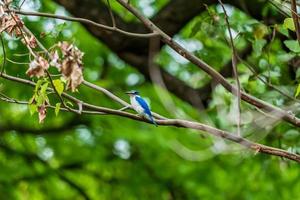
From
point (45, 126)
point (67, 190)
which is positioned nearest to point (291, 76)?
point (45, 126)

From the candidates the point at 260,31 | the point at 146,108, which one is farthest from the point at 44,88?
the point at 260,31

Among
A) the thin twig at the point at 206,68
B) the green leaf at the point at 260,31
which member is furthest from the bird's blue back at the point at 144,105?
the green leaf at the point at 260,31

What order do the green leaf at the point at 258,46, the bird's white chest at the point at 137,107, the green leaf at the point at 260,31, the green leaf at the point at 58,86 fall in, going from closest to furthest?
the green leaf at the point at 58,86
the bird's white chest at the point at 137,107
the green leaf at the point at 258,46
the green leaf at the point at 260,31

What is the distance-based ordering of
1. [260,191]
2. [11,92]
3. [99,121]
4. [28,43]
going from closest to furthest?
1. [28,43]
2. [11,92]
3. [260,191]
4. [99,121]

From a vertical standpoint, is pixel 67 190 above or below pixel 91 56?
below

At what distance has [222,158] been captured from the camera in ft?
26.0

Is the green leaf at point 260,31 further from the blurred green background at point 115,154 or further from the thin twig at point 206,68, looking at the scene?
the blurred green background at point 115,154

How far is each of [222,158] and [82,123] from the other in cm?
150

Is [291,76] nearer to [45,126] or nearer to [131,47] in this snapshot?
[131,47]

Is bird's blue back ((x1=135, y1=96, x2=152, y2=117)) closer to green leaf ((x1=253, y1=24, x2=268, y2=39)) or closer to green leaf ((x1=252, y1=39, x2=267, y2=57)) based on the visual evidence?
green leaf ((x1=252, y1=39, x2=267, y2=57))

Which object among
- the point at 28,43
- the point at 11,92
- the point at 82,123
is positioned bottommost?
the point at 28,43

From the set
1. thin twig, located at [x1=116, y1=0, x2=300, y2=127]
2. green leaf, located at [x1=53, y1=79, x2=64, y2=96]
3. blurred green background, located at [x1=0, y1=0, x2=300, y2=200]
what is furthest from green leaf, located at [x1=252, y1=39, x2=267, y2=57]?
blurred green background, located at [x1=0, y1=0, x2=300, y2=200]

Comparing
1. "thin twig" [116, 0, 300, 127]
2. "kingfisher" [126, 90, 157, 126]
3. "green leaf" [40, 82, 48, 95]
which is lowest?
"green leaf" [40, 82, 48, 95]

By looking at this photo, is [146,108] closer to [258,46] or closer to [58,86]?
[58,86]
